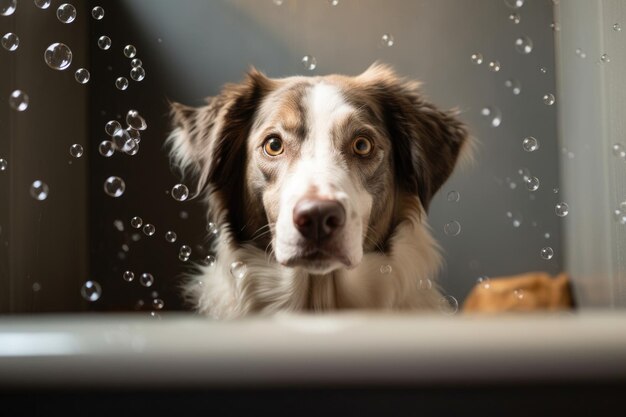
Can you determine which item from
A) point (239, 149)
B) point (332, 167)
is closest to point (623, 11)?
point (332, 167)

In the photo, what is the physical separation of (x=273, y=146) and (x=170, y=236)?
1.17ft

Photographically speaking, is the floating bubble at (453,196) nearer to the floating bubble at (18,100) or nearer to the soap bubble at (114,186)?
the soap bubble at (114,186)

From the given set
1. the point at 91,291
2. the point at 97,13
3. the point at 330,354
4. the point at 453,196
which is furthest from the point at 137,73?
the point at 330,354

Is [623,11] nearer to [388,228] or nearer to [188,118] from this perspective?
[388,228]

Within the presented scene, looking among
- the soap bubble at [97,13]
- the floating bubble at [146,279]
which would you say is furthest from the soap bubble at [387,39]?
the floating bubble at [146,279]

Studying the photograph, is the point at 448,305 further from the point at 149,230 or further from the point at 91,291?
the point at 91,291

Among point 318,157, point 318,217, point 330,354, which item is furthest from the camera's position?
point 318,157

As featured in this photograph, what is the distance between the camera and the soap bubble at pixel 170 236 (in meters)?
1.45

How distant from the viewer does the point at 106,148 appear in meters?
1.46

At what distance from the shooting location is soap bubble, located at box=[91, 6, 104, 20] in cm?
144

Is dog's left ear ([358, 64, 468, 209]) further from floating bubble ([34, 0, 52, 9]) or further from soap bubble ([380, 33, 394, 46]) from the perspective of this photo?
floating bubble ([34, 0, 52, 9])

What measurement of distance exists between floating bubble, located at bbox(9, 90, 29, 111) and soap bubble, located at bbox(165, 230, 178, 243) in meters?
0.39

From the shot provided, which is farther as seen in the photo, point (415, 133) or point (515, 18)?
point (515, 18)

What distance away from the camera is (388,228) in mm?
1288
